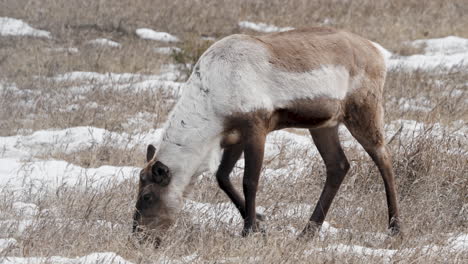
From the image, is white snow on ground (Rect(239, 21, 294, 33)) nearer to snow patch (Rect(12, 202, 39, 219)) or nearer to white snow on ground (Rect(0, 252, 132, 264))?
snow patch (Rect(12, 202, 39, 219))

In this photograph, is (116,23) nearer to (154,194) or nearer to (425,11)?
(425,11)

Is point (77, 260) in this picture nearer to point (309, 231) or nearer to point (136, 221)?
point (136, 221)

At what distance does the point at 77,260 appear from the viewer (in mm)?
4340

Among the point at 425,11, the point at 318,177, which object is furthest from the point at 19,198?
the point at 425,11

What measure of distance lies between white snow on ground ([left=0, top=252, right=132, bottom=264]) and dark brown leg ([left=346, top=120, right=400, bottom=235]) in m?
2.57

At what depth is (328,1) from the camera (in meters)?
22.7

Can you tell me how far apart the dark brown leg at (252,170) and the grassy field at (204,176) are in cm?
17

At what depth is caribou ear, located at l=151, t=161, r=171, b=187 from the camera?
553cm

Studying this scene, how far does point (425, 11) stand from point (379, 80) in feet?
50.5

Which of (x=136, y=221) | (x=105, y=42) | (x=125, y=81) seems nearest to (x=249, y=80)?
(x=136, y=221)

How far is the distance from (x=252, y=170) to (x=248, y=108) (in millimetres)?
482

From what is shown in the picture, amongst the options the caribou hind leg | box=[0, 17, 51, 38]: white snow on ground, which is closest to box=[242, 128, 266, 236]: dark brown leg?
the caribou hind leg

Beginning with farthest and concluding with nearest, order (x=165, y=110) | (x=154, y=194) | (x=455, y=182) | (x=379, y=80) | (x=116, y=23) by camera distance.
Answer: (x=116, y=23), (x=165, y=110), (x=455, y=182), (x=379, y=80), (x=154, y=194)

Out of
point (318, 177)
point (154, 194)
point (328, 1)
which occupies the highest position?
point (154, 194)
